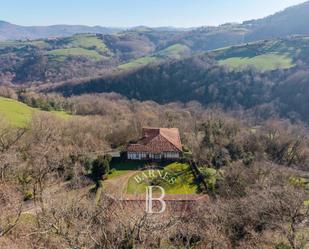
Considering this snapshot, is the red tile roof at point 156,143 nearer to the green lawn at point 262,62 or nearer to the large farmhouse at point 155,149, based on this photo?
the large farmhouse at point 155,149

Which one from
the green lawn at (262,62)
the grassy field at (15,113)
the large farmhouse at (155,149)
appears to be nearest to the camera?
the large farmhouse at (155,149)

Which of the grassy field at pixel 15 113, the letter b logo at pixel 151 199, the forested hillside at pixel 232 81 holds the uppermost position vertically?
the letter b logo at pixel 151 199

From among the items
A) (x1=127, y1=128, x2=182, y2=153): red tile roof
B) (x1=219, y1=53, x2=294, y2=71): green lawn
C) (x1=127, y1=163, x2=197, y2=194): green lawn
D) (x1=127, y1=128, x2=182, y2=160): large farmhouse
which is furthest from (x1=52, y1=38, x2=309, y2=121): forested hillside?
(x1=127, y1=163, x2=197, y2=194): green lawn

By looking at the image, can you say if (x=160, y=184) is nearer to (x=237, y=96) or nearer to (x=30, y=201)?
(x=30, y=201)

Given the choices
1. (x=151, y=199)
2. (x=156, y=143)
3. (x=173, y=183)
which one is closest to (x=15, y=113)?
(x=156, y=143)

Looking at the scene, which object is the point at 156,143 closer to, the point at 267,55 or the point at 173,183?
the point at 173,183

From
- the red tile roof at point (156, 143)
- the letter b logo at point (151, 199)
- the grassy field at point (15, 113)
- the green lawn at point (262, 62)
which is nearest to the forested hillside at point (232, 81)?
the green lawn at point (262, 62)
